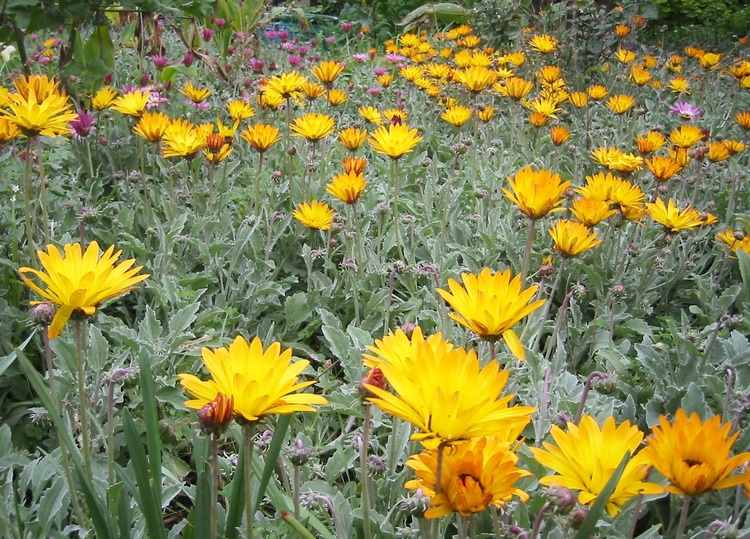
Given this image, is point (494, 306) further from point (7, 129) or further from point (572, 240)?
point (7, 129)

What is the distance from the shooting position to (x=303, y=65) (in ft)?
17.4

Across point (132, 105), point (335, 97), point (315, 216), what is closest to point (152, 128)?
point (132, 105)

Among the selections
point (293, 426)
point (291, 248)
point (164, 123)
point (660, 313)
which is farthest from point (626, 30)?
point (293, 426)

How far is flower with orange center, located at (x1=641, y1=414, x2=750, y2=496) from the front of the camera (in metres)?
0.89

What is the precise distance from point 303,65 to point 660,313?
11.5 feet

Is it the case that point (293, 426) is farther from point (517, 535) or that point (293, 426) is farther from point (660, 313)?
point (660, 313)

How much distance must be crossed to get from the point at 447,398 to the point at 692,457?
34 cm

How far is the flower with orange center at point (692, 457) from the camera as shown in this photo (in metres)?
0.89

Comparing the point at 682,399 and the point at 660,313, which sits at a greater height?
the point at 682,399

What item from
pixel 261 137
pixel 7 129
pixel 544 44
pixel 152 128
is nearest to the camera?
pixel 7 129

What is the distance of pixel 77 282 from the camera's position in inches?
47.8

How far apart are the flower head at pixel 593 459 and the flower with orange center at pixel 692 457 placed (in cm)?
6

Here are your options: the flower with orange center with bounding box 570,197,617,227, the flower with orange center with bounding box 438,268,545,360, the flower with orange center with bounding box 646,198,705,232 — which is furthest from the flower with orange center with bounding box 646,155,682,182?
the flower with orange center with bounding box 438,268,545,360

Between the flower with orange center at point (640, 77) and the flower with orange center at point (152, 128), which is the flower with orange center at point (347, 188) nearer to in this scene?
the flower with orange center at point (152, 128)
